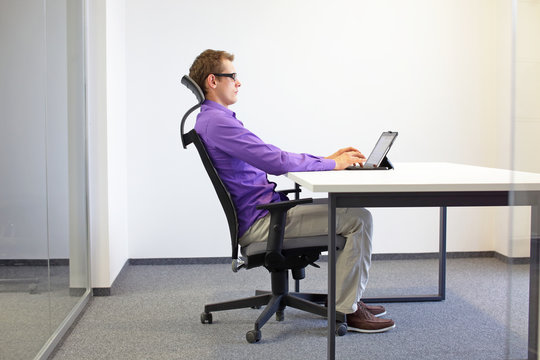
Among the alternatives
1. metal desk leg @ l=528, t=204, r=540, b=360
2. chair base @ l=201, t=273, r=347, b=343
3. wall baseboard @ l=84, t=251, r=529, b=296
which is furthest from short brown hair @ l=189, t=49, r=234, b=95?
metal desk leg @ l=528, t=204, r=540, b=360

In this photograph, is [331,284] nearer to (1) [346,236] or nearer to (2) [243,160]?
(1) [346,236]

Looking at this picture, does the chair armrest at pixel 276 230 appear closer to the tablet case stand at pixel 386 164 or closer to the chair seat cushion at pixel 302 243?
the chair seat cushion at pixel 302 243

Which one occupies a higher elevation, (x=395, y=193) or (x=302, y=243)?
(x=395, y=193)

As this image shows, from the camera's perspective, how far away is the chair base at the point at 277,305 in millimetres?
2885

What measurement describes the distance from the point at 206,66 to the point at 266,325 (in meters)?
1.24

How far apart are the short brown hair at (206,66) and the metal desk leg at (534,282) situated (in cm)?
194

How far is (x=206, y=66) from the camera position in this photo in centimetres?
300

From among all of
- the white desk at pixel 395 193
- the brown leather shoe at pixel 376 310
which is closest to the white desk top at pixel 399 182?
the white desk at pixel 395 193

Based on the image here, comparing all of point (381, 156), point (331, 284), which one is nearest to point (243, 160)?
A: point (381, 156)

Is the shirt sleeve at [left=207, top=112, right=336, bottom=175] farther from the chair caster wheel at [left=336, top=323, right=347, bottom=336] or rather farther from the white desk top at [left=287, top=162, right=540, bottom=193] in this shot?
the chair caster wheel at [left=336, top=323, right=347, bottom=336]

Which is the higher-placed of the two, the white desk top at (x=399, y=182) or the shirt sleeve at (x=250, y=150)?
the shirt sleeve at (x=250, y=150)

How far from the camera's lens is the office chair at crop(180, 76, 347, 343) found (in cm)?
266

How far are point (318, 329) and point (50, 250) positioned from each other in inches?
48.7

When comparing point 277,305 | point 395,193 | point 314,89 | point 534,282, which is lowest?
point 277,305
